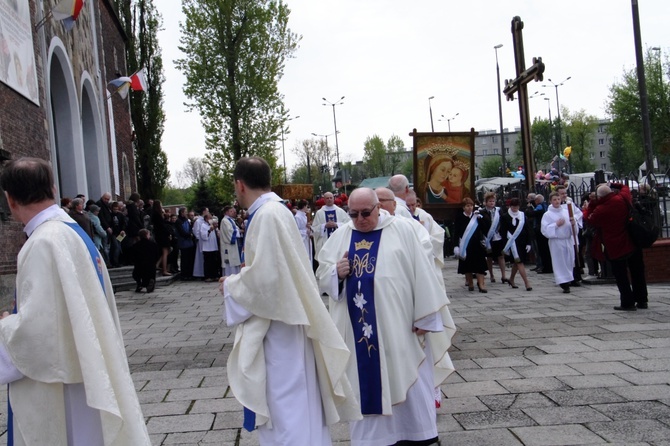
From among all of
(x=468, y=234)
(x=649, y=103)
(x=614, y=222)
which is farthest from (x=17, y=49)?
(x=649, y=103)

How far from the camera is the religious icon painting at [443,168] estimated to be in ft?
43.9

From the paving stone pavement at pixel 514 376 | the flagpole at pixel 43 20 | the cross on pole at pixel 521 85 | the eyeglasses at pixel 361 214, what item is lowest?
the paving stone pavement at pixel 514 376

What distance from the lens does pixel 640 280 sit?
10.1 metres

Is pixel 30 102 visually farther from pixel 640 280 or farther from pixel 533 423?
pixel 533 423

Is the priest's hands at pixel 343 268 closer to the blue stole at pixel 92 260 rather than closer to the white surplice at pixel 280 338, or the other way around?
the white surplice at pixel 280 338

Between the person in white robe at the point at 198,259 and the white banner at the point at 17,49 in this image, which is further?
the person in white robe at the point at 198,259

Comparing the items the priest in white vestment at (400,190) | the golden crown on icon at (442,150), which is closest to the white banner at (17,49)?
the golden crown on icon at (442,150)

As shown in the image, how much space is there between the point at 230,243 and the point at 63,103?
744cm

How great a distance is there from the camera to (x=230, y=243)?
17.3 metres

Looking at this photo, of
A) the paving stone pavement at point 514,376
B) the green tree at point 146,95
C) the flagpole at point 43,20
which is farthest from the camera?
the green tree at point 146,95

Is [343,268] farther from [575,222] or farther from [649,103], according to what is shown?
[649,103]

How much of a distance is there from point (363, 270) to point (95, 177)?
21589 millimetres

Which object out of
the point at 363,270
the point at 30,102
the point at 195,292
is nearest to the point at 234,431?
the point at 363,270

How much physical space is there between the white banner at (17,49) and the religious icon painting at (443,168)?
7.88 metres
